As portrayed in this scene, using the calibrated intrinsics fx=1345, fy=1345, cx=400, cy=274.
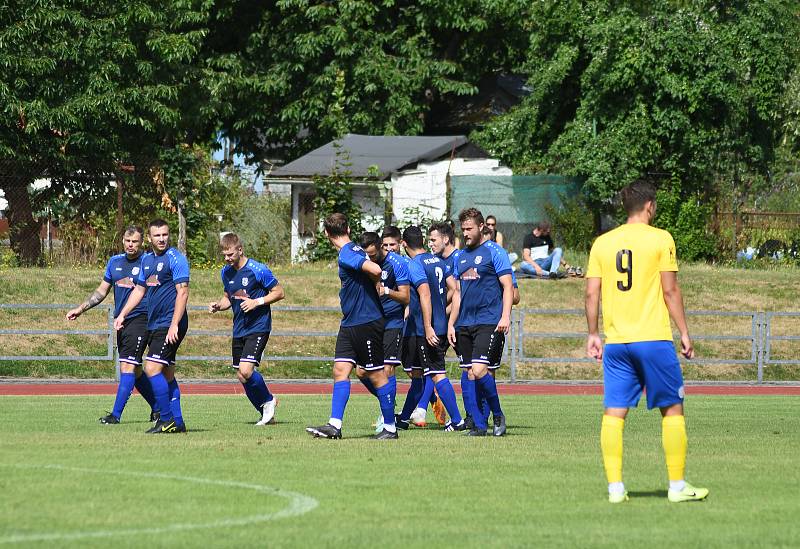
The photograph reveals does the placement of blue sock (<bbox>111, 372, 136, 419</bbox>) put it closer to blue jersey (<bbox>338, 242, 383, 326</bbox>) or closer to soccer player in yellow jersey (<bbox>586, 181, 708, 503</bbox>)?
blue jersey (<bbox>338, 242, 383, 326</bbox>)

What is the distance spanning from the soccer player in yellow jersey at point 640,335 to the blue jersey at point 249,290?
5.58 m

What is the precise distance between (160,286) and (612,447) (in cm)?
623

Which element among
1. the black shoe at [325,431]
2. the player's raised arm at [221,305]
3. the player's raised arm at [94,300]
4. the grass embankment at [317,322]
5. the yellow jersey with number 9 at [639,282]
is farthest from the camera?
the grass embankment at [317,322]

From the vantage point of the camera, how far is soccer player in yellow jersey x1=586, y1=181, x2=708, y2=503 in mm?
8320

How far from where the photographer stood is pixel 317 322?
25656 mm

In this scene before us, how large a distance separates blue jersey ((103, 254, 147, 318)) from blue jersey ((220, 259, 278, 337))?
34.0 inches

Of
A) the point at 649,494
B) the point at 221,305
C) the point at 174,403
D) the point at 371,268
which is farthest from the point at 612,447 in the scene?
the point at 221,305

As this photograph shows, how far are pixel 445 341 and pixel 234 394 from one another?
6.96 m

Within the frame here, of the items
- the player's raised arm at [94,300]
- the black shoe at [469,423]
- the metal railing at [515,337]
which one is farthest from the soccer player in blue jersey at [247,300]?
the metal railing at [515,337]

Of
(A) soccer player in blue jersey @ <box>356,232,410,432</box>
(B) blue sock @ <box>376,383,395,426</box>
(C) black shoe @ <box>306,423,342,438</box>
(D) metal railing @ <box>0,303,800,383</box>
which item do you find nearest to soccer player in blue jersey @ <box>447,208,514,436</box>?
(A) soccer player in blue jersey @ <box>356,232,410,432</box>

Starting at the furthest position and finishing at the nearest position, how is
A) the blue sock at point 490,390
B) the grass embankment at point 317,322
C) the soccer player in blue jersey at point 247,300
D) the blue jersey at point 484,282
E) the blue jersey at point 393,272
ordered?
the grass embankment at point 317,322 < the soccer player in blue jersey at point 247,300 < the blue jersey at point 484,282 < the blue sock at point 490,390 < the blue jersey at point 393,272

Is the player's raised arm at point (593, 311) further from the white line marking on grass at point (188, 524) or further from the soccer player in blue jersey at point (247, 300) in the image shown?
the soccer player in blue jersey at point (247, 300)

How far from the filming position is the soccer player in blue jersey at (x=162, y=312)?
12984 millimetres

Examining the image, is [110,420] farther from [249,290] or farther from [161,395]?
[249,290]
